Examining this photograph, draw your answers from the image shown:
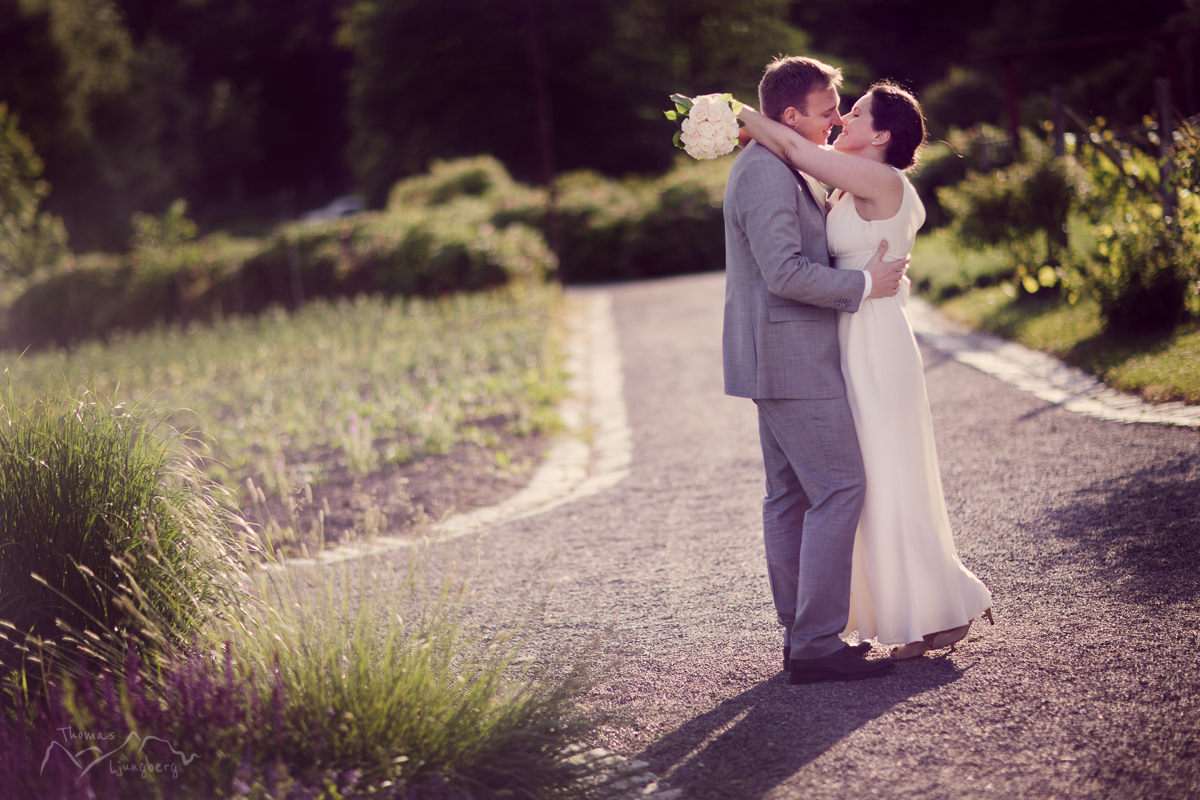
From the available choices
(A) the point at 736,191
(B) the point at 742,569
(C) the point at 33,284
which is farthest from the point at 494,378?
(C) the point at 33,284

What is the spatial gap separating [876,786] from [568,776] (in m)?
0.85

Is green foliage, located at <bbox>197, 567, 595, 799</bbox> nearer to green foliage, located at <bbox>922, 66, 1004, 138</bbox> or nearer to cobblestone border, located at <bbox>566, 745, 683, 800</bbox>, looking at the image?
cobblestone border, located at <bbox>566, 745, 683, 800</bbox>

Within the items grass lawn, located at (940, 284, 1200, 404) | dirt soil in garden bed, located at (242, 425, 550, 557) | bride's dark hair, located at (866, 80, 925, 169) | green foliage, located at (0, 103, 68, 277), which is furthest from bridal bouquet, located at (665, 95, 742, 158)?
green foliage, located at (0, 103, 68, 277)

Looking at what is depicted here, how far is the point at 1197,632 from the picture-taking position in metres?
3.33

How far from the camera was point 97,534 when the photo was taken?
10.6 feet

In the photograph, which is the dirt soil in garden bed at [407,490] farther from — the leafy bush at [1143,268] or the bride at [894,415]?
the leafy bush at [1143,268]

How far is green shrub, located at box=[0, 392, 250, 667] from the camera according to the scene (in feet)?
10.3

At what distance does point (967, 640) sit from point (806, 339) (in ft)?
4.13

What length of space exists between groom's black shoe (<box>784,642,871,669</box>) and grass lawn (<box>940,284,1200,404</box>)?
11.5 feet

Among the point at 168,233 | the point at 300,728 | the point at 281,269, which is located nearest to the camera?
the point at 300,728

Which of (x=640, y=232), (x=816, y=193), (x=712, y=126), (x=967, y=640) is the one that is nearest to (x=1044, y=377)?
(x=967, y=640)

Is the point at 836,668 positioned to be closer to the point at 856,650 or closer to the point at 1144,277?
the point at 856,650

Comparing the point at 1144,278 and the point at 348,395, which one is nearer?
the point at 1144,278

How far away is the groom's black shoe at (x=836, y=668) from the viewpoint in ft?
11.1
